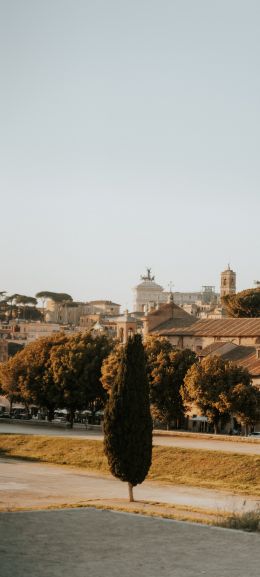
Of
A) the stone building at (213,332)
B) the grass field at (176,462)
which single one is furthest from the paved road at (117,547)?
the stone building at (213,332)

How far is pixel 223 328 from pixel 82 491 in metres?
59.8

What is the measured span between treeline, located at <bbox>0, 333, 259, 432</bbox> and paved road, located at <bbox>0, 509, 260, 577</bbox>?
36.3 metres

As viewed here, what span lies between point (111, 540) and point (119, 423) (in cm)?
1252

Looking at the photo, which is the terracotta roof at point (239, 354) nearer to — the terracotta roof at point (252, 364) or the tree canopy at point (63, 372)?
the terracotta roof at point (252, 364)

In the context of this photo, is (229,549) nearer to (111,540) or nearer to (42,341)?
(111,540)

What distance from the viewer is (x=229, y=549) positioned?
95.0ft

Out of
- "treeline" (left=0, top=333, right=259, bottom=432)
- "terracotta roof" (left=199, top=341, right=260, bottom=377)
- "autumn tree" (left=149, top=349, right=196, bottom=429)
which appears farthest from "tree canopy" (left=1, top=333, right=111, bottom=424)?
"terracotta roof" (left=199, top=341, right=260, bottom=377)

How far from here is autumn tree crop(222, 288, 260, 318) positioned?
14288 centimetres

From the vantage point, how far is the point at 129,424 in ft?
138

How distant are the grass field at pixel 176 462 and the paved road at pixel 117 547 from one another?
21.4 metres

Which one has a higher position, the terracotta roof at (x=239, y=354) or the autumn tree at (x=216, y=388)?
the terracotta roof at (x=239, y=354)

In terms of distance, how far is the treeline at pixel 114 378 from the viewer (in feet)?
257

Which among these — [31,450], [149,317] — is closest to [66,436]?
[31,450]

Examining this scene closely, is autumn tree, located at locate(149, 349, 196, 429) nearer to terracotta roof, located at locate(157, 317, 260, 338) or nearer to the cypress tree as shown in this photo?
terracotta roof, located at locate(157, 317, 260, 338)
